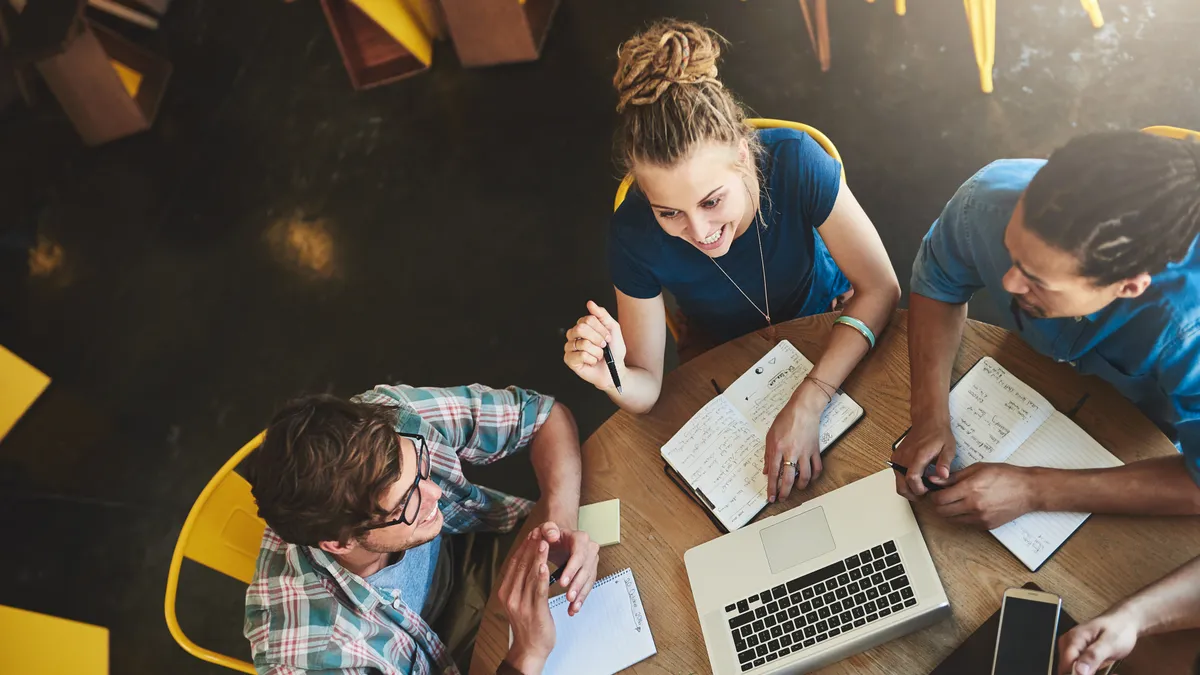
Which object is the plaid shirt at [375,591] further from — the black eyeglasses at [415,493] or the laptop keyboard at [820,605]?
the laptop keyboard at [820,605]

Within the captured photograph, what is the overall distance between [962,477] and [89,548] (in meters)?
2.89

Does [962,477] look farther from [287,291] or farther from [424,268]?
[287,291]

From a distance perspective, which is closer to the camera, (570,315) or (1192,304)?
(1192,304)

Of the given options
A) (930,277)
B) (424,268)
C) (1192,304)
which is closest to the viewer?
(1192,304)

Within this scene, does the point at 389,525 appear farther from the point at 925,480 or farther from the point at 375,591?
the point at 925,480

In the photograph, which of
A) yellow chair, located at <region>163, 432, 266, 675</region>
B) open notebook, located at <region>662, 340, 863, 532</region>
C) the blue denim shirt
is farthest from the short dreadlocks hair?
yellow chair, located at <region>163, 432, 266, 675</region>

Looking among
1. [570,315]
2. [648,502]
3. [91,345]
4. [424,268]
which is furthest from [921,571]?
[91,345]

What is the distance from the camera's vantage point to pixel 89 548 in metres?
2.88

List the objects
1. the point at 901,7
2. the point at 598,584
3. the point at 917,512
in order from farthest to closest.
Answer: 1. the point at 901,7
2. the point at 598,584
3. the point at 917,512

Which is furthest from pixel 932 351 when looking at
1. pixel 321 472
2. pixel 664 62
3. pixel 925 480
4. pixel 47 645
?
pixel 47 645

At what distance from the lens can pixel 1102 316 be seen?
4.22 ft

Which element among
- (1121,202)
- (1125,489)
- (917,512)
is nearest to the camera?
(1121,202)

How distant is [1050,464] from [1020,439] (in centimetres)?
6

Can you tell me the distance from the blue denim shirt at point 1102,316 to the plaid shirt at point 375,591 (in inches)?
33.6
